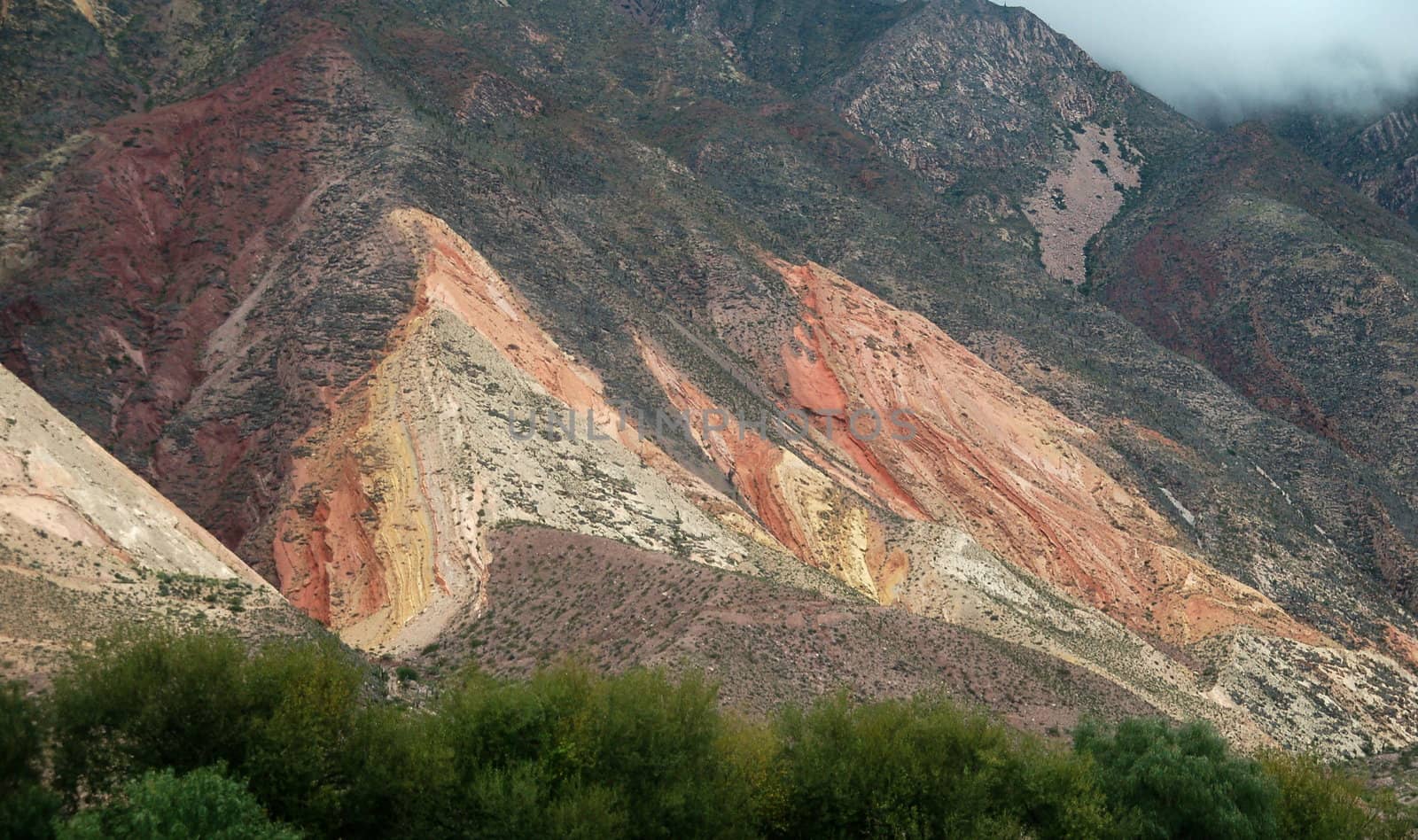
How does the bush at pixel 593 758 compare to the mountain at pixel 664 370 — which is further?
the mountain at pixel 664 370

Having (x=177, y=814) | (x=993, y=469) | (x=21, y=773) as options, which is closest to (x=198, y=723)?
(x=21, y=773)

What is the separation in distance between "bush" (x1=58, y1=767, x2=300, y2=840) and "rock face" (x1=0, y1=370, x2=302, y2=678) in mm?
5377

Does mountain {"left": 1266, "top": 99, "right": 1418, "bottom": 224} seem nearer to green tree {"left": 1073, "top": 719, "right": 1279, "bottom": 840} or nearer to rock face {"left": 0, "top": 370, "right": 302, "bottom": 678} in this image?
green tree {"left": 1073, "top": 719, "right": 1279, "bottom": 840}

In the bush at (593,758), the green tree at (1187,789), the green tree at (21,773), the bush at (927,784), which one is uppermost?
the green tree at (1187,789)

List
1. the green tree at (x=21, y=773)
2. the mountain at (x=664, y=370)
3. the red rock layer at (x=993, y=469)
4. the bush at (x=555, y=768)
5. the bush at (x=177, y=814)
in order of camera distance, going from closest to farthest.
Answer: the bush at (x=177, y=814), the green tree at (x=21, y=773), the bush at (x=555, y=768), the mountain at (x=664, y=370), the red rock layer at (x=993, y=469)

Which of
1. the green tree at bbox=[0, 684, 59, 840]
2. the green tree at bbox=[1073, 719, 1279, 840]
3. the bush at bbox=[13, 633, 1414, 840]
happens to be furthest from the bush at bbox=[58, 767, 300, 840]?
the green tree at bbox=[1073, 719, 1279, 840]

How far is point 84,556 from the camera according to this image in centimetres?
2541

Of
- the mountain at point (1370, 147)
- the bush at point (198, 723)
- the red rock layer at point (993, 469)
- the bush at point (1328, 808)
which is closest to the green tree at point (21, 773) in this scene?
the bush at point (198, 723)

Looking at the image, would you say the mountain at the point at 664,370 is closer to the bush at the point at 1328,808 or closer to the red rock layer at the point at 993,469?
the red rock layer at the point at 993,469

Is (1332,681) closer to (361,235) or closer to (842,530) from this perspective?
(842,530)

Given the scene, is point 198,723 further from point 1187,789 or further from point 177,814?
point 1187,789

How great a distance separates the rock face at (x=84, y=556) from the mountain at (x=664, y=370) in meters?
5.79

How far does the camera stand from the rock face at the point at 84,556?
22.7m

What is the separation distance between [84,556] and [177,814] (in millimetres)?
10965
